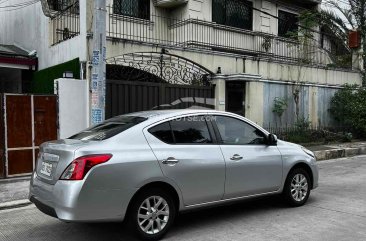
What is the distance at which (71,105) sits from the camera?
9781 millimetres

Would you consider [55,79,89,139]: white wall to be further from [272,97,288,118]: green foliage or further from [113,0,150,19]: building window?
[272,97,288,118]: green foliage

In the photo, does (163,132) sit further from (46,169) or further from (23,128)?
(23,128)

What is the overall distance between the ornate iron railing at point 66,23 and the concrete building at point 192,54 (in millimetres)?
29

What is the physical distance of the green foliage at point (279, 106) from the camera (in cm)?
1412

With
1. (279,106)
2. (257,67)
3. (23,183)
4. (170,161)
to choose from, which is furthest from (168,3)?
(170,161)

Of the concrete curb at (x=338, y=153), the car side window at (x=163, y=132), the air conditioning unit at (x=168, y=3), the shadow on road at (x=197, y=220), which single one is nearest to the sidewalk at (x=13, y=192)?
the shadow on road at (x=197, y=220)

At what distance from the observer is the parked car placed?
14.9ft

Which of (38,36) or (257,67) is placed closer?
(38,36)

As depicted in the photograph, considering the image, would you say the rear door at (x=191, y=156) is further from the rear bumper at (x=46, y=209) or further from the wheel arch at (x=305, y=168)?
the wheel arch at (x=305, y=168)

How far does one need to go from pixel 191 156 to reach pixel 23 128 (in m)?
5.52

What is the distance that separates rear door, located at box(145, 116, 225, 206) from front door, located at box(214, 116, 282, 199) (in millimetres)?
164

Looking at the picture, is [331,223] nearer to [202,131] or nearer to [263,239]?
[263,239]

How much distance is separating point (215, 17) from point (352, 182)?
10013 mm

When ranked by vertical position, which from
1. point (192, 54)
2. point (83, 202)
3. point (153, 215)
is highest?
point (192, 54)
